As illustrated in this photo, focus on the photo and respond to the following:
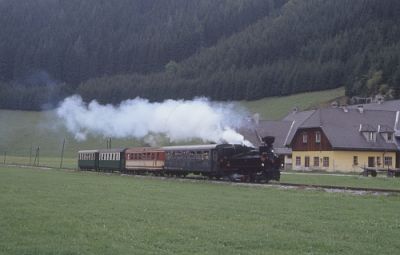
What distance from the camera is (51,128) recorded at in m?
122

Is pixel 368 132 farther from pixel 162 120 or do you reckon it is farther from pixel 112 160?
pixel 112 160

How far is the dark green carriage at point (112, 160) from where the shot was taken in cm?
5780

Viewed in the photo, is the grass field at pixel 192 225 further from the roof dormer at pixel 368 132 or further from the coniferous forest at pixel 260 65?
the coniferous forest at pixel 260 65

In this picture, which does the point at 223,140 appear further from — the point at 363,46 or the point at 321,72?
the point at 363,46

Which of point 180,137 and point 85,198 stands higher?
point 180,137

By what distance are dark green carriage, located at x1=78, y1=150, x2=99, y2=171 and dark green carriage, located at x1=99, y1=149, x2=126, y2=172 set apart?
1125 millimetres

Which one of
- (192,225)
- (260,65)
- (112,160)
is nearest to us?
(192,225)

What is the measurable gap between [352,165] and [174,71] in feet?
390

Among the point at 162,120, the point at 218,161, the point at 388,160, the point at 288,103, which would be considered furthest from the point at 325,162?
the point at 288,103

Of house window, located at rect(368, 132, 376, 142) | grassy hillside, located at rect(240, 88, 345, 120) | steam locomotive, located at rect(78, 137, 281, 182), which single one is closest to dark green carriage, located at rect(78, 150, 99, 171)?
steam locomotive, located at rect(78, 137, 281, 182)

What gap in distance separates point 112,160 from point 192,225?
147 feet

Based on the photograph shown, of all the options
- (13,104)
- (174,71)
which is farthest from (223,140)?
(174,71)

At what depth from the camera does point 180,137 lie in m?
52.0

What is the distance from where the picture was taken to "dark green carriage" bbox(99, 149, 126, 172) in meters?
57.8
